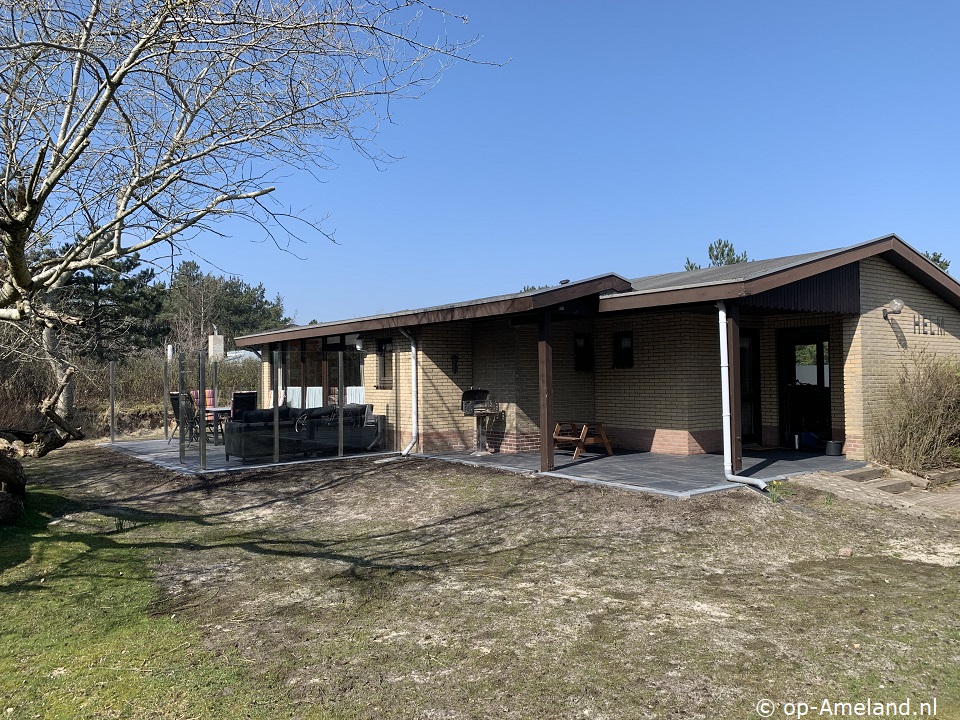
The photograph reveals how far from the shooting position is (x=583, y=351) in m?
14.2

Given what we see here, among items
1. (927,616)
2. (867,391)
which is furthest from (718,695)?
(867,391)

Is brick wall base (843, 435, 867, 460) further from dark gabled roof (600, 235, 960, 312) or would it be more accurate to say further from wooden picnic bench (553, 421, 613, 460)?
wooden picnic bench (553, 421, 613, 460)

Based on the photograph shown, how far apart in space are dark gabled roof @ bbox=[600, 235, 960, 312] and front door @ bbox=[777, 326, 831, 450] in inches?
71.9

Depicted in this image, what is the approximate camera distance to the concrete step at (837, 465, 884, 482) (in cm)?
1011

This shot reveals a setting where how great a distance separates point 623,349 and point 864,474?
4.81 meters

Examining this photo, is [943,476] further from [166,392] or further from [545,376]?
[166,392]

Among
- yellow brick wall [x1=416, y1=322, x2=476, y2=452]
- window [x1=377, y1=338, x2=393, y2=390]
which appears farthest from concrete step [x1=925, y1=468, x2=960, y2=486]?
window [x1=377, y1=338, x2=393, y2=390]

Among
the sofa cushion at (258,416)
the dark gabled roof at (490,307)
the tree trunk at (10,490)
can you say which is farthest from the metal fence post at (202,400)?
the dark gabled roof at (490,307)

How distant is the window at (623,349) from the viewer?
13516mm

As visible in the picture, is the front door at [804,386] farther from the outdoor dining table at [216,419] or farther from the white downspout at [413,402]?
the outdoor dining table at [216,419]

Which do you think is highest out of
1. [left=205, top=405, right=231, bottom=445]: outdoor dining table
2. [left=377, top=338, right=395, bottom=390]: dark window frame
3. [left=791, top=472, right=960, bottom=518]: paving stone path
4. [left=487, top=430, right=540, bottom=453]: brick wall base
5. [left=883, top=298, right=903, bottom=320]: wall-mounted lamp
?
[left=883, top=298, right=903, bottom=320]: wall-mounted lamp

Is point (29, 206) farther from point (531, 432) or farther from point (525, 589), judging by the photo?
point (531, 432)

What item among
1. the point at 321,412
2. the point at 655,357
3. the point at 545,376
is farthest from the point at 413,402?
the point at 655,357

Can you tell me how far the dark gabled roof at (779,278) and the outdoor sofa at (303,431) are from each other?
223 inches
